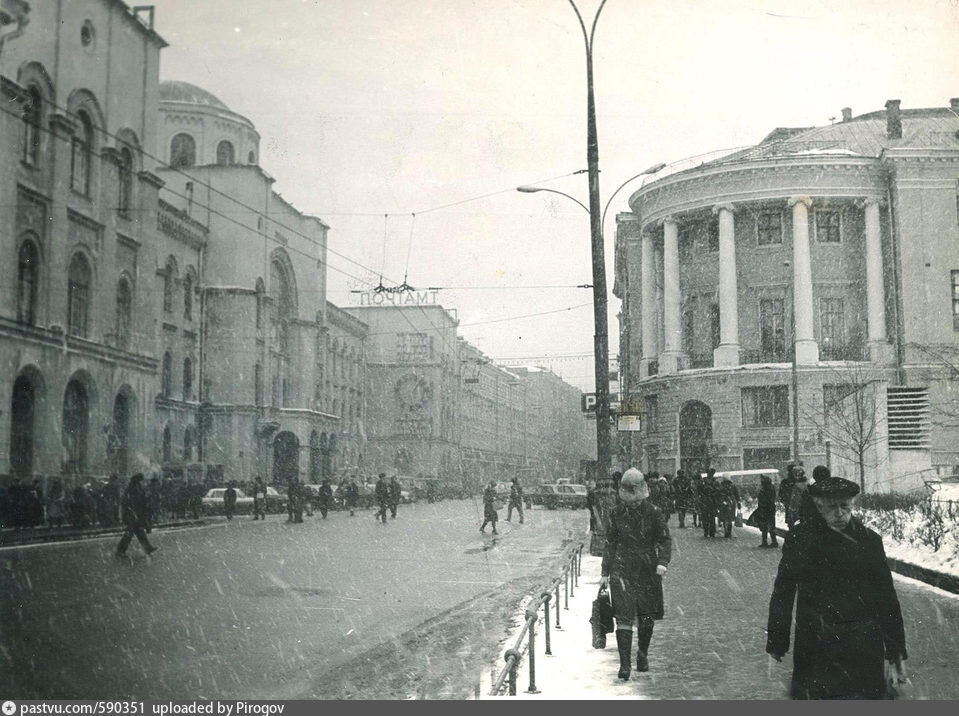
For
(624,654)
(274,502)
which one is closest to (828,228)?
(274,502)

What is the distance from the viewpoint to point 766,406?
154 ft

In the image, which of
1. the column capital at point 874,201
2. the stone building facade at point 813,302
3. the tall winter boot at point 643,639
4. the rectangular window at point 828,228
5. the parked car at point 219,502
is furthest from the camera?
the rectangular window at point 828,228

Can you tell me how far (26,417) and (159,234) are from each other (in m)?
16.6

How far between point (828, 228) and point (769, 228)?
2706mm

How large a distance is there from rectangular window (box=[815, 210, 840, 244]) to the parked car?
1130 inches

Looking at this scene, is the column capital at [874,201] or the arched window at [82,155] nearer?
the arched window at [82,155]

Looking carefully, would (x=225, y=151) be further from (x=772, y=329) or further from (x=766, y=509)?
(x=766, y=509)

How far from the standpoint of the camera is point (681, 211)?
50094 mm

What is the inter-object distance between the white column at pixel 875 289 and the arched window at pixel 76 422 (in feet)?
106

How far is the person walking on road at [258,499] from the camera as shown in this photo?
3484 centimetres

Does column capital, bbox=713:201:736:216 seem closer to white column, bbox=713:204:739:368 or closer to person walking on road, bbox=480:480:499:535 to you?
white column, bbox=713:204:739:368

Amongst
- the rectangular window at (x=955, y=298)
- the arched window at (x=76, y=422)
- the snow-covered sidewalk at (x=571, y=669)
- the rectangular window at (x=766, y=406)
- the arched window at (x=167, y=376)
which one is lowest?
the snow-covered sidewalk at (x=571, y=669)

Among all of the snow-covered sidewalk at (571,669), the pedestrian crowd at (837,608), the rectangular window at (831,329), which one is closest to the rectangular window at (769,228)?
the rectangular window at (831,329)

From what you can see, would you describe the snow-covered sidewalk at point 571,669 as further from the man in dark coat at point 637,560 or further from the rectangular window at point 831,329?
the rectangular window at point 831,329
